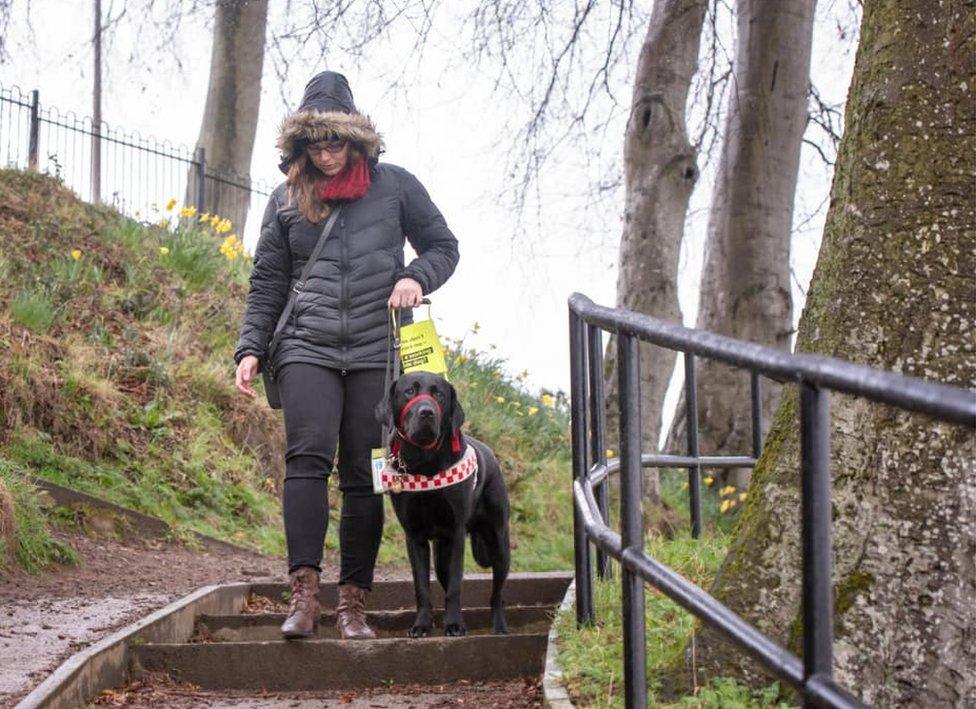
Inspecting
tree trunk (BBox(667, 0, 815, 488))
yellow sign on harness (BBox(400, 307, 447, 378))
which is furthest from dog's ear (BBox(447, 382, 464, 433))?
tree trunk (BBox(667, 0, 815, 488))

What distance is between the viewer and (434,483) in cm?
597

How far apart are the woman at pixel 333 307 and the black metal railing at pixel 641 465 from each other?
1217 millimetres

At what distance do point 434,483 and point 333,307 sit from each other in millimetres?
862

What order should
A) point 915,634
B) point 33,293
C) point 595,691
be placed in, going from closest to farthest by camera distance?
point 915,634, point 595,691, point 33,293

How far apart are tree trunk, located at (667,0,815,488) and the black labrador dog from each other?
5245 mm

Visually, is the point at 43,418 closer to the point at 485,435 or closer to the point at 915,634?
the point at 485,435

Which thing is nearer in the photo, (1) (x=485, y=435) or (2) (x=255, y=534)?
(2) (x=255, y=534)

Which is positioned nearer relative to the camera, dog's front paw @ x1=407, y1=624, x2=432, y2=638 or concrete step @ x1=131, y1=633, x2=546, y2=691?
concrete step @ x1=131, y1=633, x2=546, y2=691

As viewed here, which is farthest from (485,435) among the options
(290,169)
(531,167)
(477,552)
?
(290,169)

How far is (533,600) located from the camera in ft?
25.4

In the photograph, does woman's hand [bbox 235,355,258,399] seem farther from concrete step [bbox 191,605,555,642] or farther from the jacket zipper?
concrete step [bbox 191,605,555,642]

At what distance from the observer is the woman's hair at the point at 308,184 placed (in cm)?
584

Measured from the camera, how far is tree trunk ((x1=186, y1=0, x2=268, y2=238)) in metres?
16.1

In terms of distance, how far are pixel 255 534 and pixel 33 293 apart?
8.84ft
